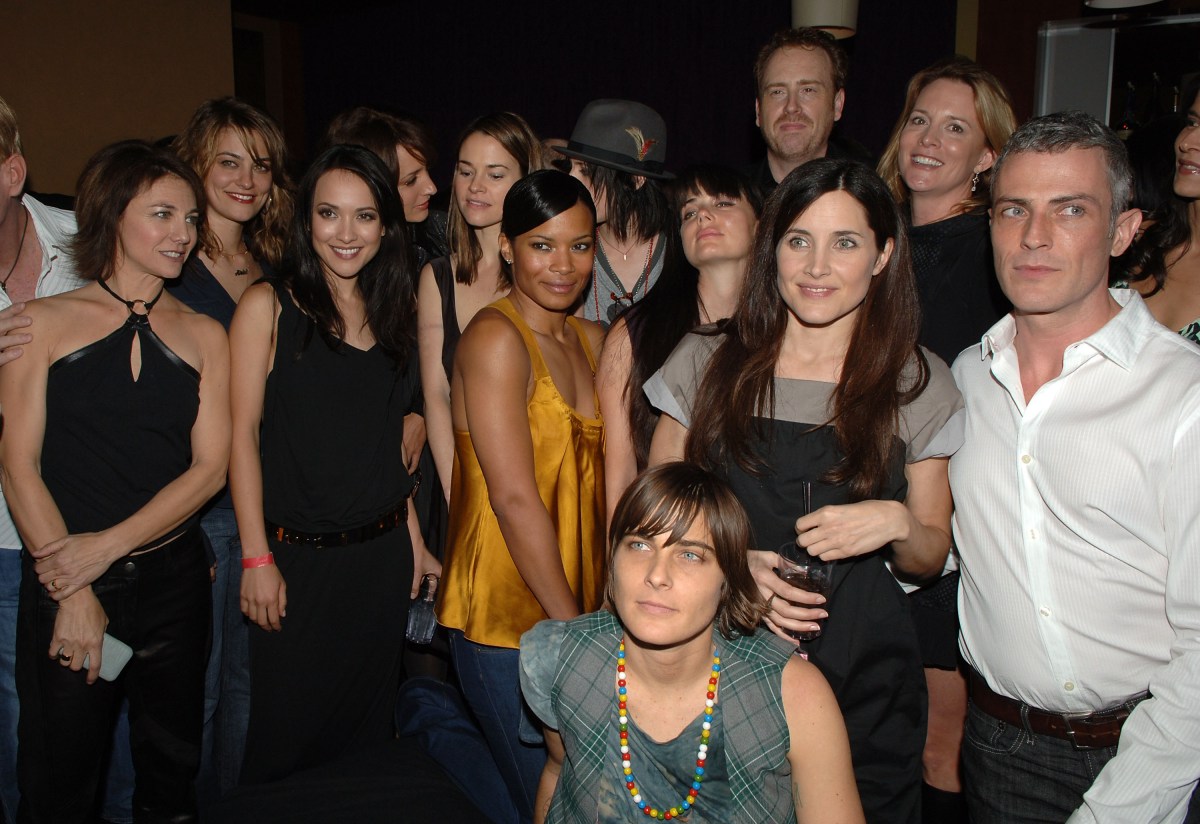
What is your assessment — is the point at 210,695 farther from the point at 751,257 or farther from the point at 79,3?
the point at 79,3

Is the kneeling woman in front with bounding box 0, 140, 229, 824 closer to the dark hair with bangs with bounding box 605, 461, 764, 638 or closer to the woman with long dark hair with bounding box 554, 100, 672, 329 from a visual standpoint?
the woman with long dark hair with bounding box 554, 100, 672, 329

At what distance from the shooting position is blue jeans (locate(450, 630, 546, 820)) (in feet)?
7.01

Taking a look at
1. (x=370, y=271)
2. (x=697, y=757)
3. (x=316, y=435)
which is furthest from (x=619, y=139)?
(x=697, y=757)

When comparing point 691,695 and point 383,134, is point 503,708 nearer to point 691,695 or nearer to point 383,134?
point 691,695

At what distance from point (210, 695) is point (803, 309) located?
2.24m

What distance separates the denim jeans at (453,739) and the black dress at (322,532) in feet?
1.09

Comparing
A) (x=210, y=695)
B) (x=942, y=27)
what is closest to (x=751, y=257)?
(x=210, y=695)

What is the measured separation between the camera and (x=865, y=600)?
1.85 meters

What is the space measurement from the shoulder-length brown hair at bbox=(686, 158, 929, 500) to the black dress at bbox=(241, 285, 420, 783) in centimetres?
105

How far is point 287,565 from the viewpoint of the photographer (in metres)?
2.51

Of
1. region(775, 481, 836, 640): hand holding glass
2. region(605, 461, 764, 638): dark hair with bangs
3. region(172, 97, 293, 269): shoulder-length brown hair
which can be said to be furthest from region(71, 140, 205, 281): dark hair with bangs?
region(775, 481, 836, 640): hand holding glass

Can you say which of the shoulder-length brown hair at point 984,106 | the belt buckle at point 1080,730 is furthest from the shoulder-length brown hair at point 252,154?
the belt buckle at point 1080,730

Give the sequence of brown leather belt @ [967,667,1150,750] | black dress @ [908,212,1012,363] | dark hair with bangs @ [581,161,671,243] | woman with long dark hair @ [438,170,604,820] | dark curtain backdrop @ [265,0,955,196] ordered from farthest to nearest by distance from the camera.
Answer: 1. dark curtain backdrop @ [265,0,955,196]
2. dark hair with bangs @ [581,161,671,243]
3. black dress @ [908,212,1012,363]
4. woman with long dark hair @ [438,170,604,820]
5. brown leather belt @ [967,667,1150,750]

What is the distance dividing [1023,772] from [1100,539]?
51 centimetres
